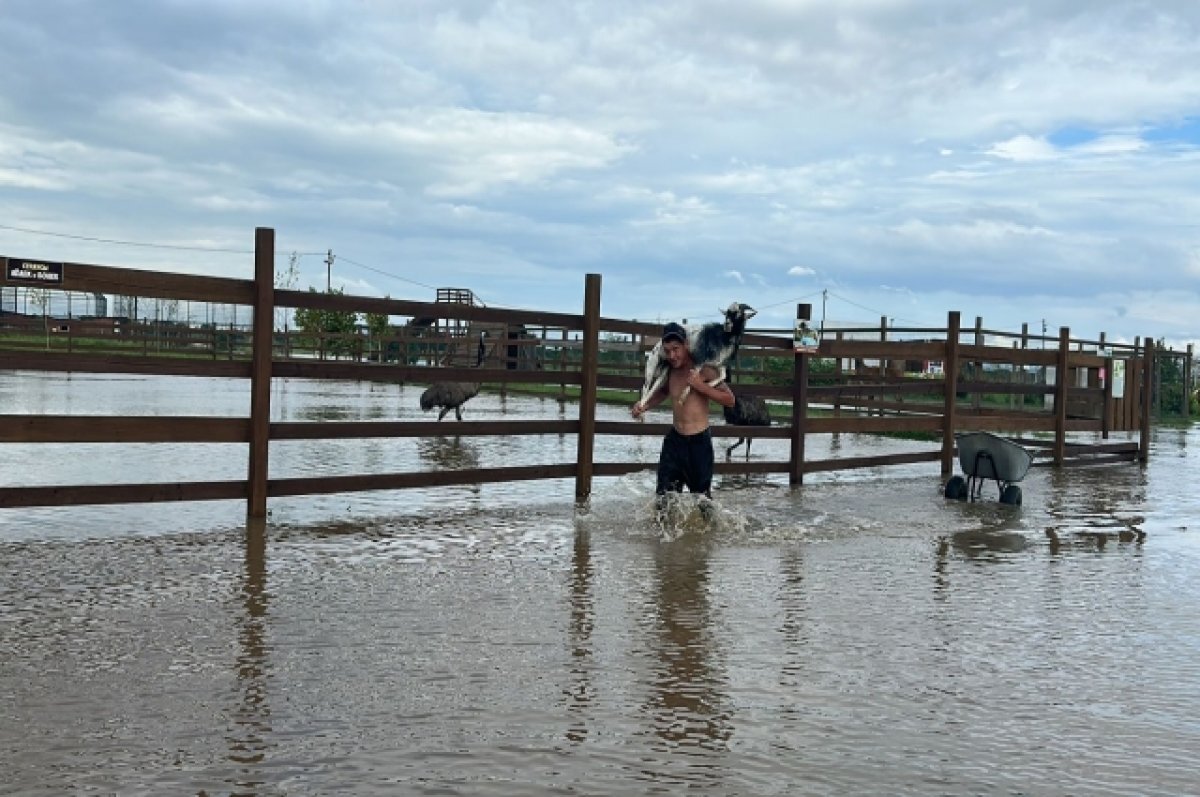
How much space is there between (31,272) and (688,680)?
528 cm

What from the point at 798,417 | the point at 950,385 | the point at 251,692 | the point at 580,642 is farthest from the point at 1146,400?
the point at 251,692

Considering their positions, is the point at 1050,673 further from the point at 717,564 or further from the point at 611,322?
the point at 611,322

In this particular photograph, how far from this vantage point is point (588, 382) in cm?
1095

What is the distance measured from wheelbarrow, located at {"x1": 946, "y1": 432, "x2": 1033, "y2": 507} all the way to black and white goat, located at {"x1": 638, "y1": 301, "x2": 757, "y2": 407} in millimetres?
3901

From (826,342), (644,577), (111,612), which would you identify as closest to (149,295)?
(111,612)

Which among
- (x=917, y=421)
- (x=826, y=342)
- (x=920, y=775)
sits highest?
(x=826, y=342)

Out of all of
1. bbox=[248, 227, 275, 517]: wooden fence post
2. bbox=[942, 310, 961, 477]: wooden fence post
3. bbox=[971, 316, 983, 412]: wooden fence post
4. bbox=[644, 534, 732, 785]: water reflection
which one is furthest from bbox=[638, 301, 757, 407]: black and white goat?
bbox=[971, 316, 983, 412]: wooden fence post

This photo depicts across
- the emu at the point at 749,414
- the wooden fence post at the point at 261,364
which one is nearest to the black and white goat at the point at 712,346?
the wooden fence post at the point at 261,364

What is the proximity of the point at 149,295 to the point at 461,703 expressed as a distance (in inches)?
196

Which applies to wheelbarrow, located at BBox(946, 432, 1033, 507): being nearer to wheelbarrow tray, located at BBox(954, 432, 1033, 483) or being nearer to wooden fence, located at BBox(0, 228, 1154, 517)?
wheelbarrow tray, located at BBox(954, 432, 1033, 483)

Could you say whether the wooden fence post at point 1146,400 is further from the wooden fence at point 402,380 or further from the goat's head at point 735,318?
the goat's head at point 735,318

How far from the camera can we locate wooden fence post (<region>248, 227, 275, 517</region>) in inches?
335

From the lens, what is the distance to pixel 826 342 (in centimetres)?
1410

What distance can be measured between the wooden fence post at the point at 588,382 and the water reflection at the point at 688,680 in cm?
361
